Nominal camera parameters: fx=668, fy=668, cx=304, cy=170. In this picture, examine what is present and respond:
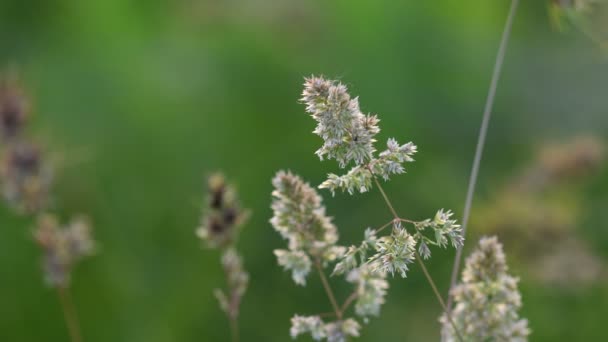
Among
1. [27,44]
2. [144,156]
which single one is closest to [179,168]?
[144,156]

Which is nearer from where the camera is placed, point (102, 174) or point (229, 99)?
point (102, 174)

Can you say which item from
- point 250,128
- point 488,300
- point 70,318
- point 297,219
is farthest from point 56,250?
point 250,128

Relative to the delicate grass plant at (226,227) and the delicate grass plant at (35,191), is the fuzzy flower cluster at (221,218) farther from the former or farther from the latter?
the delicate grass plant at (35,191)

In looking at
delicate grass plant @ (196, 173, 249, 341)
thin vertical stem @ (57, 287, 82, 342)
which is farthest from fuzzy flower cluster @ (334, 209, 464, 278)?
thin vertical stem @ (57, 287, 82, 342)

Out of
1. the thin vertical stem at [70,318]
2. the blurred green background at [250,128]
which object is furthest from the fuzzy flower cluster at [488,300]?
the blurred green background at [250,128]

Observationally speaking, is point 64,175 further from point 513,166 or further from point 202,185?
point 513,166

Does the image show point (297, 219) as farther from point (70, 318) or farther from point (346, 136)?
point (70, 318)

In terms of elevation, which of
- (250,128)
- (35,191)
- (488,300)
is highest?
(250,128)

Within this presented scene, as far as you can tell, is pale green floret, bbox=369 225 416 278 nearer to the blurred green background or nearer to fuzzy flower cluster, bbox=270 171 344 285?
fuzzy flower cluster, bbox=270 171 344 285
